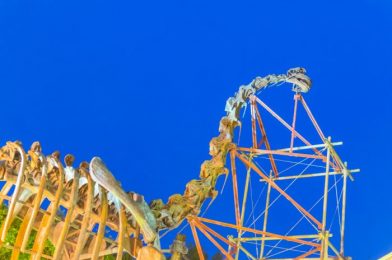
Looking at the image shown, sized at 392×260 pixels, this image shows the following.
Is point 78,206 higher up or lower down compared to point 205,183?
lower down

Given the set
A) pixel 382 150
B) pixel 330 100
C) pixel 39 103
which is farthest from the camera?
pixel 39 103

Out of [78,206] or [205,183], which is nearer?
[78,206]

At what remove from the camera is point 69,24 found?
116 feet

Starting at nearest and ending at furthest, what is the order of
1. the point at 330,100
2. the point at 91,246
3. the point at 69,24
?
the point at 91,246
the point at 330,100
the point at 69,24

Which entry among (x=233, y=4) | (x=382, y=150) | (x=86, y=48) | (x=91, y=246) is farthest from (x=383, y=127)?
(x=91, y=246)

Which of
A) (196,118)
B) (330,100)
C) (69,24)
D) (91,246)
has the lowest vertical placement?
(91,246)

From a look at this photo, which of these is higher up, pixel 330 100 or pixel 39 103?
pixel 39 103

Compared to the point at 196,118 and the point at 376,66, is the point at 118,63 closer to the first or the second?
the point at 196,118

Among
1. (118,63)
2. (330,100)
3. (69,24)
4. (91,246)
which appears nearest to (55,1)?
(69,24)

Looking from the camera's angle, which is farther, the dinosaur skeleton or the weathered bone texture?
the weathered bone texture

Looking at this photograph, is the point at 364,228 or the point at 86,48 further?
the point at 86,48

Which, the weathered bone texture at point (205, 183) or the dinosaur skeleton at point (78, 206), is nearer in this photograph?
the dinosaur skeleton at point (78, 206)

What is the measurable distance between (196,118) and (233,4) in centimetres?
704

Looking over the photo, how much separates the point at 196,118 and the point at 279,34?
261 inches
